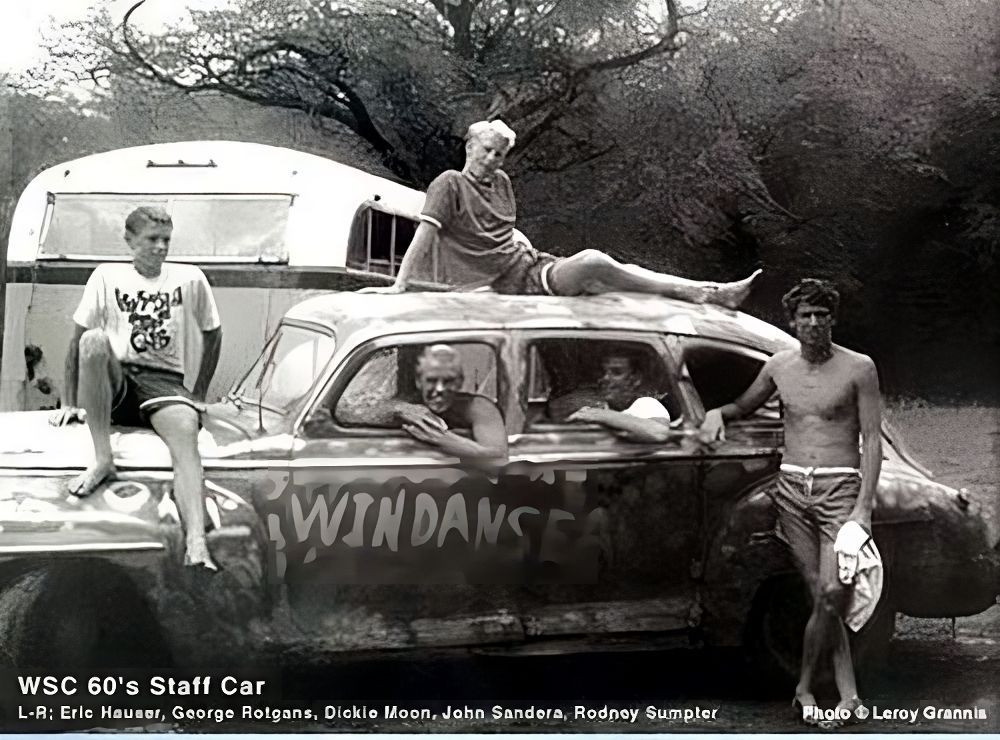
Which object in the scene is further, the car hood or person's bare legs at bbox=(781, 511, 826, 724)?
person's bare legs at bbox=(781, 511, 826, 724)

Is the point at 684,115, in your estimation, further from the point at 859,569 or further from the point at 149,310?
the point at 149,310

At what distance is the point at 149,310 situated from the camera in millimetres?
5066

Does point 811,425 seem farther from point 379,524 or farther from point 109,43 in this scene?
point 109,43

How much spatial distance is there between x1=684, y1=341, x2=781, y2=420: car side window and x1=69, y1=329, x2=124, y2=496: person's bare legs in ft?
8.16

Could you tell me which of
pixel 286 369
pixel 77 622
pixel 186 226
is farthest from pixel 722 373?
pixel 77 622

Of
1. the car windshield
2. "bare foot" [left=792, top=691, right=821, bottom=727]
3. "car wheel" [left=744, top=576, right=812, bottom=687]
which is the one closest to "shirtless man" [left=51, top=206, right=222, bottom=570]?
the car windshield

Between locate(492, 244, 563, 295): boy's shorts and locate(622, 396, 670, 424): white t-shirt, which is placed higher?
locate(492, 244, 563, 295): boy's shorts

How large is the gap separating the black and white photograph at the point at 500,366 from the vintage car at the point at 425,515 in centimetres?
2

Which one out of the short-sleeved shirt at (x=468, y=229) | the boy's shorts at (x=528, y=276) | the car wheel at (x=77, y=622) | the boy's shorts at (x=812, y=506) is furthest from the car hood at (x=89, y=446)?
the boy's shorts at (x=812, y=506)

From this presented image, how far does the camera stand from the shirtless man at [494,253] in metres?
5.21

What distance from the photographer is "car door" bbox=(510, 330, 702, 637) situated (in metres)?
4.96

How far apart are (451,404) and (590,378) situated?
613 mm

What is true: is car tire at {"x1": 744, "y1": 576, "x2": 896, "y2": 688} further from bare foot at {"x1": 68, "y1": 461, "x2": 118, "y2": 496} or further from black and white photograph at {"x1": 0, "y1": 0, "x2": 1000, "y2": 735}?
bare foot at {"x1": 68, "y1": 461, "x2": 118, "y2": 496}

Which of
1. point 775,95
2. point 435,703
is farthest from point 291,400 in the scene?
point 775,95
